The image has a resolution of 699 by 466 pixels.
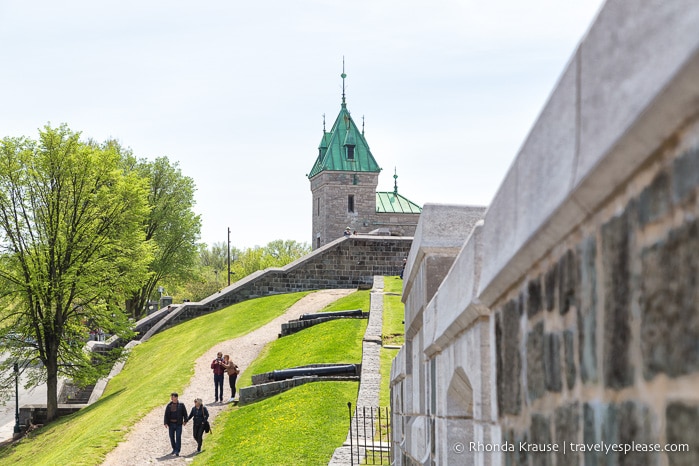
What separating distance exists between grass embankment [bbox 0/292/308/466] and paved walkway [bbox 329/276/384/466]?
17.3 ft

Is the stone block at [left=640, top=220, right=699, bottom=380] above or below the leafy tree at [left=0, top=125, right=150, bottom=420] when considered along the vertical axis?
below

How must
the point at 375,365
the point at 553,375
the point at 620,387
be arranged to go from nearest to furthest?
1. the point at 620,387
2. the point at 553,375
3. the point at 375,365

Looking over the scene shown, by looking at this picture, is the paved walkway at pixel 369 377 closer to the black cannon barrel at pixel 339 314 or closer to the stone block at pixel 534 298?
the black cannon barrel at pixel 339 314

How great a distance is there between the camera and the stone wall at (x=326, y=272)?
141ft

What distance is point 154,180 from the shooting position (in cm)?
5766

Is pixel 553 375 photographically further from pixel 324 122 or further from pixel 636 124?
pixel 324 122

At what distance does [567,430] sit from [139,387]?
26.1 metres

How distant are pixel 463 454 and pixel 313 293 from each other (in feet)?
122

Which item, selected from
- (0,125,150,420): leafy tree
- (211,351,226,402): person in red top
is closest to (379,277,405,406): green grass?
(211,351,226,402): person in red top

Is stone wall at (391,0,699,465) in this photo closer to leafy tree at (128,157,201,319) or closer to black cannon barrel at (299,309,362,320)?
black cannon barrel at (299,309,362,320)

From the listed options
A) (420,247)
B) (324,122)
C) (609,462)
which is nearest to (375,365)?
(420,247)

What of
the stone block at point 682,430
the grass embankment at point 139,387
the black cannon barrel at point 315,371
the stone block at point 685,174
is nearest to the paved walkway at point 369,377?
the black cannon barrel at point 315,371

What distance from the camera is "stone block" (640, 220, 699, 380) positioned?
1680 mm

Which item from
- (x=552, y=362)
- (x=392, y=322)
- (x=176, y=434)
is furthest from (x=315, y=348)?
(x=552, y=362)
